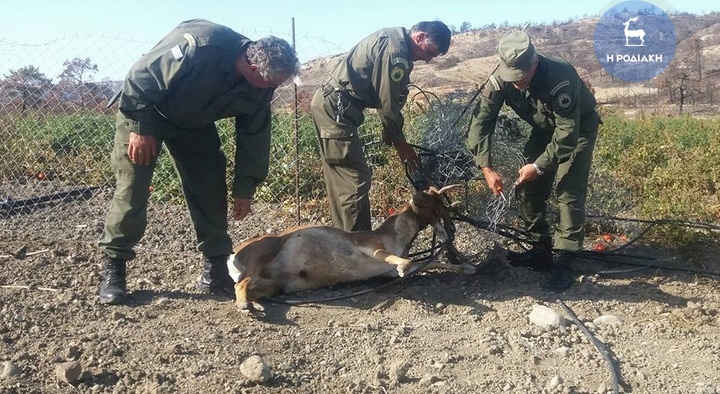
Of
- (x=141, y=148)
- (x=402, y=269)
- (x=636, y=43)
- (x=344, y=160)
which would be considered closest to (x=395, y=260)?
(x=402, y=269)

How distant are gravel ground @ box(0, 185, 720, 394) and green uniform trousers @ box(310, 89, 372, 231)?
580 mm

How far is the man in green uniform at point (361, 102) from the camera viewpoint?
4645mm

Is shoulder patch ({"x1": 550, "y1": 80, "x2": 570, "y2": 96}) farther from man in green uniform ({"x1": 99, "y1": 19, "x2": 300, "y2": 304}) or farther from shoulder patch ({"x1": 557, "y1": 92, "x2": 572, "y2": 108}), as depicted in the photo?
man in green uniform ({"x1": 99, "y1": 19, "x2": 300, "y2": 304})

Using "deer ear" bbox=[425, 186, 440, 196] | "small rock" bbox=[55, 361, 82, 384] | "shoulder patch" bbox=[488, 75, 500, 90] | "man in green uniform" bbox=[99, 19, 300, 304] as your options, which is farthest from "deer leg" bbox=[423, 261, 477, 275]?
"small rock" bbox=[55, 361, 82, 384]

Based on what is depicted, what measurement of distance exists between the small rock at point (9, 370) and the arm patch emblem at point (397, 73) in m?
2.82

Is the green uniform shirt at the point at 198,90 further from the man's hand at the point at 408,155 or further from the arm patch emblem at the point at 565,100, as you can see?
the arm patch emblem at the point at 565,100

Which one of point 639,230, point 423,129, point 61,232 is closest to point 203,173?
point 423,129

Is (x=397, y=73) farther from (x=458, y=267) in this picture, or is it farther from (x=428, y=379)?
(x=428, y=379)

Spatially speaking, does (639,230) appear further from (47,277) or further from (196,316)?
(47,277)

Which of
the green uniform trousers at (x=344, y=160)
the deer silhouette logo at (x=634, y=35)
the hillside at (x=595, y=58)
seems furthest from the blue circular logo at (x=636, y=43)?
the green uniform trousers at (x=344, y=160)

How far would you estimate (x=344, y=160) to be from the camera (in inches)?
195

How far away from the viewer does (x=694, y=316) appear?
4324 mm

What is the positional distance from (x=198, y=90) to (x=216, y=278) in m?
1.36

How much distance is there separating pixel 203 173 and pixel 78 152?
4.54 meters
